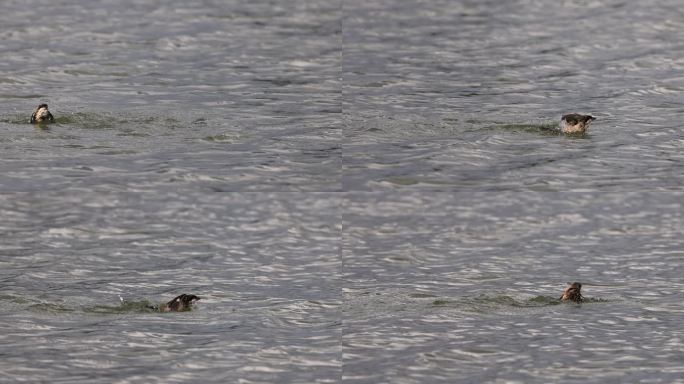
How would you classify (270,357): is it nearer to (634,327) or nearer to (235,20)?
(634,327)

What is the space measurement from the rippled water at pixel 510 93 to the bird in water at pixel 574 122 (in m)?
0.20

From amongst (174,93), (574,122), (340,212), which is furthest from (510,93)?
(174,93)

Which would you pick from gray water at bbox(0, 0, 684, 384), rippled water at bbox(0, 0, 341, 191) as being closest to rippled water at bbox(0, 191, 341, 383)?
gray water at bbox(0, 0, 684, 384)

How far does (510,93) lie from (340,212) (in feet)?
14.1

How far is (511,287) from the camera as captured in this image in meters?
17.5

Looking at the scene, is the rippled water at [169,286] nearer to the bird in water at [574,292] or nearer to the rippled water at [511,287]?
the rippled water at [511,287]

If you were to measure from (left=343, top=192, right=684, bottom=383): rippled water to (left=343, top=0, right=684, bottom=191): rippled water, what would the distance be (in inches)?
13.4

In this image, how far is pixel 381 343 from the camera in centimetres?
1581

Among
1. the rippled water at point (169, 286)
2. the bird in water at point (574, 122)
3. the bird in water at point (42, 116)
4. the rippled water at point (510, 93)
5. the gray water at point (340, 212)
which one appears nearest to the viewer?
the rippled water at point (169, 286)

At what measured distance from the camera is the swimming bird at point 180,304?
661 inches

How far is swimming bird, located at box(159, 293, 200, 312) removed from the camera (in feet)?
55.1

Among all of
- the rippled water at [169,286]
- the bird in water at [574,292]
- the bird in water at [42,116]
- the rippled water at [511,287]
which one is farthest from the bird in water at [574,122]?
the bird in water at [42,116]

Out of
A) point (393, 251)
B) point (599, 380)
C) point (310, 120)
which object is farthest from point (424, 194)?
point (599, 380)

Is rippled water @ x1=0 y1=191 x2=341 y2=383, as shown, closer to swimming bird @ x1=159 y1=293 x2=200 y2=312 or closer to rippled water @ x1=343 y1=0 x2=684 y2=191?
swimming bird @ x1=159 y1=293 x2=200 y2=312
